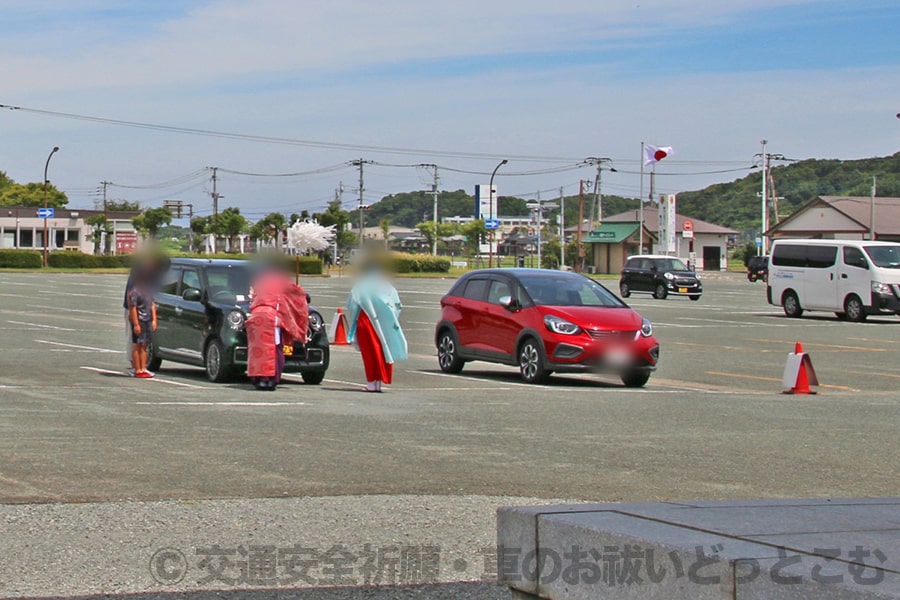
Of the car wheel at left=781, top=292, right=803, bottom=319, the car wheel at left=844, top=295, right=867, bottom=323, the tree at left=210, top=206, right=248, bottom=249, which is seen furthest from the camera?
the tree at left=210, top=206, right=248, bottom=249

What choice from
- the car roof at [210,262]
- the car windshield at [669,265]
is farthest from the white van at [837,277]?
the car roof at [210,262]

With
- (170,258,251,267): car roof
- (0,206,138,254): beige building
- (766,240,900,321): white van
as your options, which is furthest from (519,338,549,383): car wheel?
(0,206,138,254): beige building

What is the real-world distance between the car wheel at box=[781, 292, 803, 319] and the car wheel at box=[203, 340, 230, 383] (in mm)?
22831

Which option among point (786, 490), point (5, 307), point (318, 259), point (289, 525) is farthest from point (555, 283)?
point (318, 259)

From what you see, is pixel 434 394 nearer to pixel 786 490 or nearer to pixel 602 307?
pixel 602 307

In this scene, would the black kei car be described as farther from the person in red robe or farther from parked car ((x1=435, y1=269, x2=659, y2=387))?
parked car ((x1=435, y1=269, x2=659, y2=387))

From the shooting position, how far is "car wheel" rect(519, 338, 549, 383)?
17.3m

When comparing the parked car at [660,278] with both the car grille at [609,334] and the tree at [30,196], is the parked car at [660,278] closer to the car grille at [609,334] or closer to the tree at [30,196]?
the car grille at [609,334]

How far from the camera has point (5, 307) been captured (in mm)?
37438

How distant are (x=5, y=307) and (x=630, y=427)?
2909 cm

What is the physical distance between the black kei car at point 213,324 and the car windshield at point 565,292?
3.10 metres

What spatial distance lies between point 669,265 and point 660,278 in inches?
28.7

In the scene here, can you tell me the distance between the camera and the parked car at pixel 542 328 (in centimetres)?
1719

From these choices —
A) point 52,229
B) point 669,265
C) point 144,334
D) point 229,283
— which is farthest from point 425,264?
point 52,229
